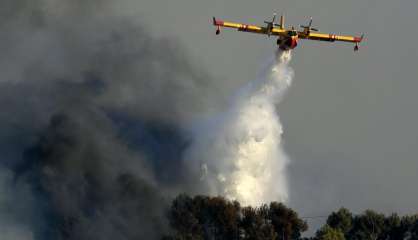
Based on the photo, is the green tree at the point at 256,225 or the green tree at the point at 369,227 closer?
the green tree at the point at 256,225

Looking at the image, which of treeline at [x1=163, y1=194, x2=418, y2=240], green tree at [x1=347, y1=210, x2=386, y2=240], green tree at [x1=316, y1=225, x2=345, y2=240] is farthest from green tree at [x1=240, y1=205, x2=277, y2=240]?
green tree at [x1=347, y1=210, x2=386, y2=240]

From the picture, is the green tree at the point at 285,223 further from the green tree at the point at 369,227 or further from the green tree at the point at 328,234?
the green tree at the point at 369,227

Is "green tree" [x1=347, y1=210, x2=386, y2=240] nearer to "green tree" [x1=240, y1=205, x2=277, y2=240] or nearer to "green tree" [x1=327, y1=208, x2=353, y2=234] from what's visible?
"green tree" [x1=327, y1=208, x2=353, y2=234]

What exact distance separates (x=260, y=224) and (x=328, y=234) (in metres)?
11.0

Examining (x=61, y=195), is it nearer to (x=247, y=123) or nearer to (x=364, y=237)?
(x=247, y=123)

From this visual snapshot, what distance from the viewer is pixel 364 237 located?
18312 cm

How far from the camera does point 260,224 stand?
176 meters

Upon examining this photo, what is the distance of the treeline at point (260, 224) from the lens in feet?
577

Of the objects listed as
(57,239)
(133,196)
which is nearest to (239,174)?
(133,196)

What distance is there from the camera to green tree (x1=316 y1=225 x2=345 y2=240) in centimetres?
17450

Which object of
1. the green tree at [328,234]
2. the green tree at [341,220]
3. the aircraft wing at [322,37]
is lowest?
the green tree at [328,234]

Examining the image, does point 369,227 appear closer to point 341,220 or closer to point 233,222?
point 341,220


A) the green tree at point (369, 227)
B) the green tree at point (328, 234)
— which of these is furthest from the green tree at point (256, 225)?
the green tree at point (369, 227)

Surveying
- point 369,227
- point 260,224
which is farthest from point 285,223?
point 369,227
